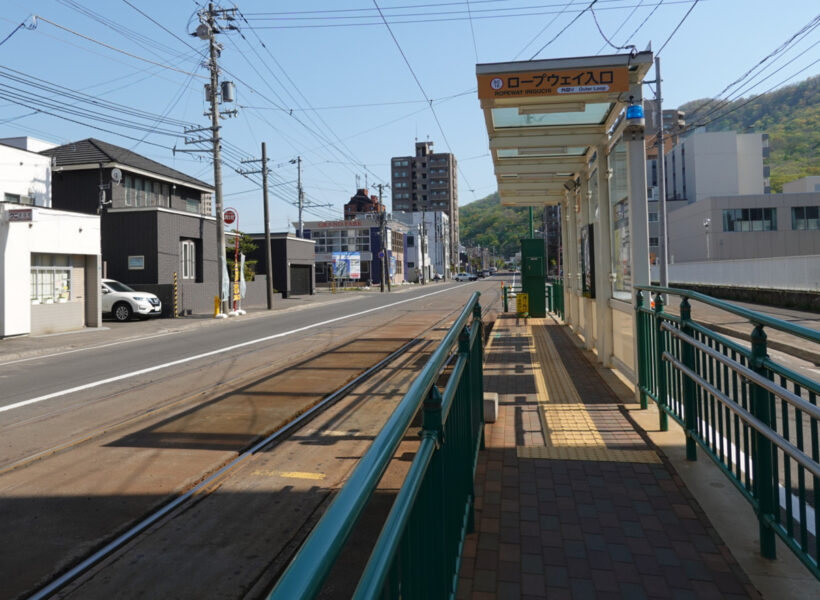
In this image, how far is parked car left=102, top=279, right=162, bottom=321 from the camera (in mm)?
24000

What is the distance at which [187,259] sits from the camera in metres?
30.2

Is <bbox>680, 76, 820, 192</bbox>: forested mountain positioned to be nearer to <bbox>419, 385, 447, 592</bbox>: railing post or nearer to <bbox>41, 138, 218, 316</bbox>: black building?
<bbox>419, 385, 447, 592</bbox>: railing post

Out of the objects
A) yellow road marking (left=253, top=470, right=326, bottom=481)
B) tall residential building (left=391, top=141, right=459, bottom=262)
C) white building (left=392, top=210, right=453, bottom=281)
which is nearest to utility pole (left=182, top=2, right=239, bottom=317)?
yellow road marking (left=253, top=470, right=326, bottom=481)

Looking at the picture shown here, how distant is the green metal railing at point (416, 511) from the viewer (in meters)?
1.08

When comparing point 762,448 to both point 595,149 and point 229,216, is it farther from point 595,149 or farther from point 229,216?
point 229,216

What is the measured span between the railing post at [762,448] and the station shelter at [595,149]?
4.05 meters

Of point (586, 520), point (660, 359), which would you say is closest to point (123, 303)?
point (660, 359)

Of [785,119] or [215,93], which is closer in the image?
[215,93]

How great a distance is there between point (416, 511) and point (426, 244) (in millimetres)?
111130

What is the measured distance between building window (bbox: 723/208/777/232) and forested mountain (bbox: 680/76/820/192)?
6.55 metres

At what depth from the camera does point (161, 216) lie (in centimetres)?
2730

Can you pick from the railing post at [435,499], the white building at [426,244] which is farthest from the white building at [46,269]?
the white building at [426,244]

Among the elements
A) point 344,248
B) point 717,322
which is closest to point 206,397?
point 717,322

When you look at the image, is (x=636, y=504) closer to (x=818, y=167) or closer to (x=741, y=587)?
(x=741, y=587)
